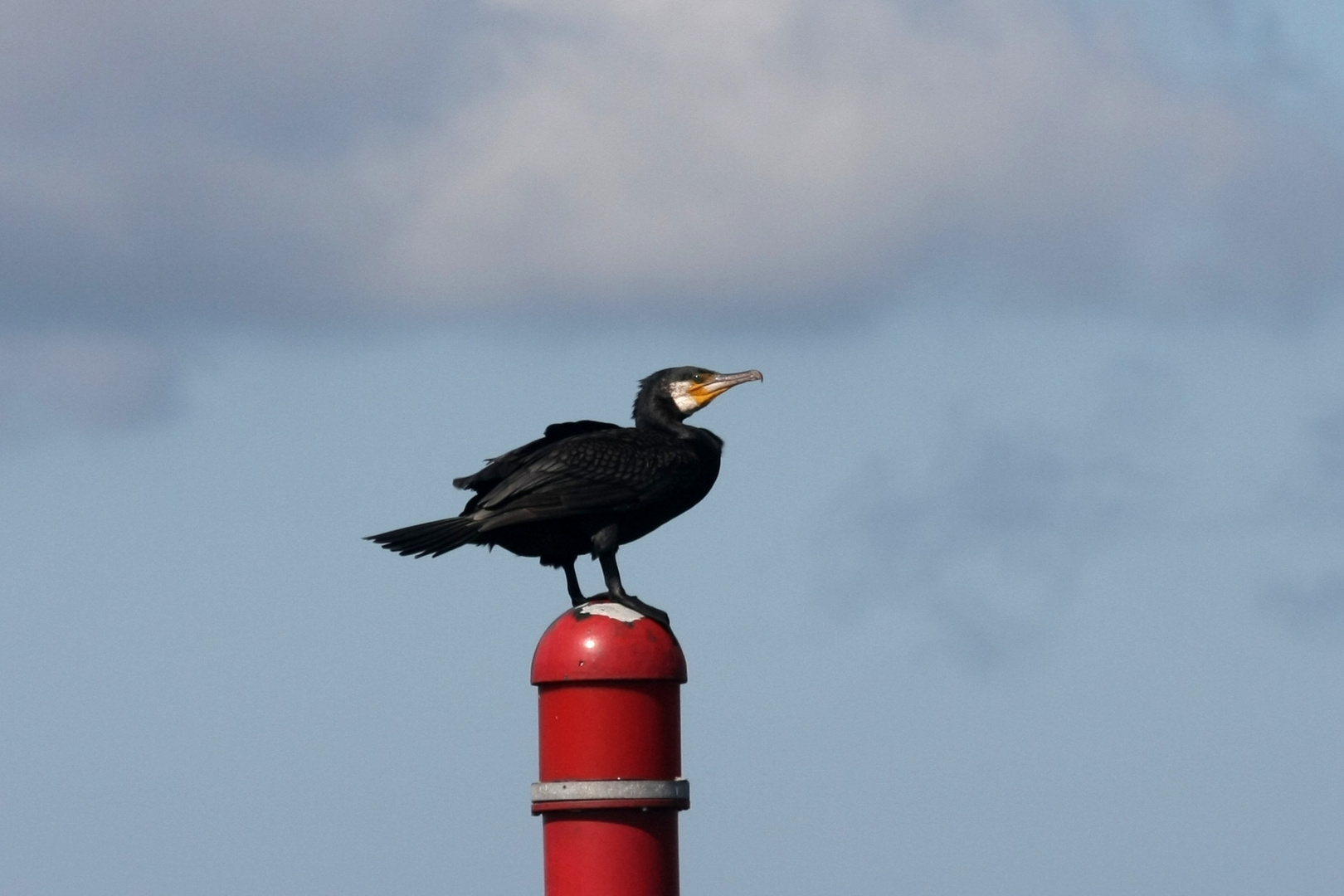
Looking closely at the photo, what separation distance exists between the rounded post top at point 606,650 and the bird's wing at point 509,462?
39.7 inches

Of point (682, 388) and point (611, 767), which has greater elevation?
point (682, 388)

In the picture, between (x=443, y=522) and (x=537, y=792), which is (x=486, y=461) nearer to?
(x=443, y=522)

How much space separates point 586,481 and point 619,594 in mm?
501

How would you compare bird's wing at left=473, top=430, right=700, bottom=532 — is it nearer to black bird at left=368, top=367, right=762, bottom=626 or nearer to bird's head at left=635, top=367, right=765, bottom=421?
black bird at left=368, top=367, right=762, bottom=626

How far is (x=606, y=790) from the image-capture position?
614cm

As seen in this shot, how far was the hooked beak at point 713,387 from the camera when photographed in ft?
25.5

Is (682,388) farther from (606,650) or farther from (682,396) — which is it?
(606,650)

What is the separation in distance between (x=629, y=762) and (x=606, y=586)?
993 millimetres

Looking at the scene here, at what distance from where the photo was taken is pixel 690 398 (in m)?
7.79

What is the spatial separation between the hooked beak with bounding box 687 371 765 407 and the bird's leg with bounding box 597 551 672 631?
0.96m

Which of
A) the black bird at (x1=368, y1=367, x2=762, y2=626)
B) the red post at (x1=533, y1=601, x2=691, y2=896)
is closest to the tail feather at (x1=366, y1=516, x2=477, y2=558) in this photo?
the black bird at (x1=368, y1=367, x2=762, y2=626)

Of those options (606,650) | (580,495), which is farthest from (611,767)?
(580,495)

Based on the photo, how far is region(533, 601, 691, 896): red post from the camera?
20.2ft

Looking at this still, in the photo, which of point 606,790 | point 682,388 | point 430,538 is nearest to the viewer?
point 606,790
